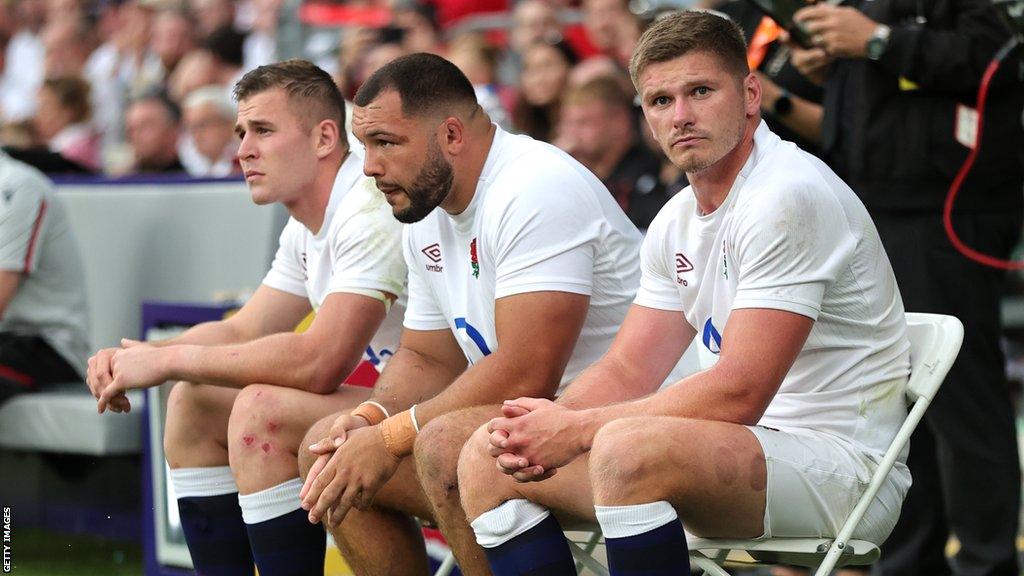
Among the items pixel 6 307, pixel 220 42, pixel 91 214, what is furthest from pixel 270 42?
pixel 6 307

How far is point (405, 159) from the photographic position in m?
3.68

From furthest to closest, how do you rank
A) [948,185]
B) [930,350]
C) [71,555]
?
[71,555]
[948,185]
[930,350]

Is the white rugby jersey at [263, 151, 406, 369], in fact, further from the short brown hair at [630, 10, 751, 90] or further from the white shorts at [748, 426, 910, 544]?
the white shorts at [748, 426, 910, 544]

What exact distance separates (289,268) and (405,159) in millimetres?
1082

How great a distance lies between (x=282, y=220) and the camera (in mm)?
6047

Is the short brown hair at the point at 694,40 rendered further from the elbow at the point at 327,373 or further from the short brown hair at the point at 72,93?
the short brown hair at the point at 72,93

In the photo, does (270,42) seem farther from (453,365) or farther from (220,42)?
(453,365)

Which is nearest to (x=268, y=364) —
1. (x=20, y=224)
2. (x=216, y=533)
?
(x=216, y=533)

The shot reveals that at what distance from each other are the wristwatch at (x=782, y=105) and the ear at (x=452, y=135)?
56.4 inches

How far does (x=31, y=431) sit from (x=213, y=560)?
7.15 feet

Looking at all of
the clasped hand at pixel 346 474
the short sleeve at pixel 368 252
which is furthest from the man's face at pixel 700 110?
the short sleeve at pixel 368 252

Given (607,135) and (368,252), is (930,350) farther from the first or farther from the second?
(607,135)

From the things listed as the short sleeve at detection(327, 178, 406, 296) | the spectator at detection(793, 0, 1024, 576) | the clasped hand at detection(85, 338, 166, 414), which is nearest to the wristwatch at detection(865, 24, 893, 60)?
the spectator at detection(793, 0, 1024, 576)

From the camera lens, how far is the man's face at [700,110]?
3.17 meters
